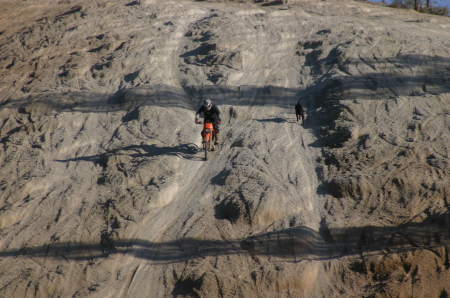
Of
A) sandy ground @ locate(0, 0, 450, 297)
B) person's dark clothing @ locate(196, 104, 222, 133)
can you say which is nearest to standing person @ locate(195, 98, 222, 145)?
person's dark clothing @ locate(196, 104, 222, 133)

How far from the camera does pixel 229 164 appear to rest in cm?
916

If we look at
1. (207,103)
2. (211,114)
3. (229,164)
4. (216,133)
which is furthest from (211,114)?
(229,164)

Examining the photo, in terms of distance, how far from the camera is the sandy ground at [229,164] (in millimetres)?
6262

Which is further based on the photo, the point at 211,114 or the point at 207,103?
the point at 211,114

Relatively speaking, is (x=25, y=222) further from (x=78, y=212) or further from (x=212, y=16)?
(x=212, y=16)

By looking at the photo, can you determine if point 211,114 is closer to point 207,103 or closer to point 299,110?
point 207,103

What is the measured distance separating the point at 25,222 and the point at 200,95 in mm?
6957

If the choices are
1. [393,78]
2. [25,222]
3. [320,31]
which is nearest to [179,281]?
[25,222]

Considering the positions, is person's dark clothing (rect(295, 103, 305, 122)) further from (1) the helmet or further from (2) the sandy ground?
(1) the helmet

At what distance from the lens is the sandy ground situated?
20.5ft

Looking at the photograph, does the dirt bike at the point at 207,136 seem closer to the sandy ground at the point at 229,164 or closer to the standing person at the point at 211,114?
the standing person at the point at 211,114

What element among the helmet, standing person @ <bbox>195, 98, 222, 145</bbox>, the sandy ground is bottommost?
the sandy ground

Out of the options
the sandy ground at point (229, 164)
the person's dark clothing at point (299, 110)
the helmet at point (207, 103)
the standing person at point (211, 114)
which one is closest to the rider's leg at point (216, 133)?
the standing person at point (211, 114)

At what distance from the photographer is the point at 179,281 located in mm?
6234
